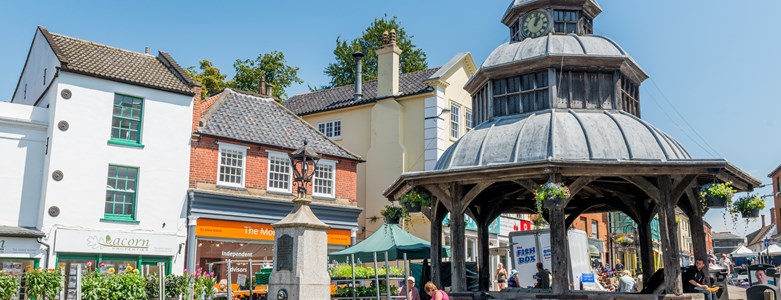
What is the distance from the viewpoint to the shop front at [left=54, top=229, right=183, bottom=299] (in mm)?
21297

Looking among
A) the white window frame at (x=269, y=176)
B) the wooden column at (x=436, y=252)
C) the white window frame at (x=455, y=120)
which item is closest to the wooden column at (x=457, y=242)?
the wooden column at (x=436, y=252)

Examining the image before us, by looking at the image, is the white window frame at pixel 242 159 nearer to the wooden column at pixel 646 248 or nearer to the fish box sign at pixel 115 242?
the fish box sign at pixel 115 242

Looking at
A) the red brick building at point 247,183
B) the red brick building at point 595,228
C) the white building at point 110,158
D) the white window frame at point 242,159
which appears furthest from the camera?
the red brick building at point 595,228

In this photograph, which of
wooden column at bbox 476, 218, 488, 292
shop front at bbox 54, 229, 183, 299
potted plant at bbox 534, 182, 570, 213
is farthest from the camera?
shop front at bbox 54, 229, 183, 299

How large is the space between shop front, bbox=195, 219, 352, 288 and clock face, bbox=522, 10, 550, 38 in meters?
12.1

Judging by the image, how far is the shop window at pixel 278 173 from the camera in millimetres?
26312

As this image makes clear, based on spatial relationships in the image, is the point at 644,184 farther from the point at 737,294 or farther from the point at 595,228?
the point at 595,228

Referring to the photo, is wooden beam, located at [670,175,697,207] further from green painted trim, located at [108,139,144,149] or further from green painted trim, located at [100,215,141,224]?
green painted trim, located at [108,139,144,149]

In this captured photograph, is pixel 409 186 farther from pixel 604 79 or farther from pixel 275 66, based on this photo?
pixel 275 66

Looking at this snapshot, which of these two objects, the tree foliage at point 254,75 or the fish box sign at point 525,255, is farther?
the tree foliage at point 254,75

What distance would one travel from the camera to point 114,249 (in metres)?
22.1

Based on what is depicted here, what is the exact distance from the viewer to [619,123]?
14320 millimetres

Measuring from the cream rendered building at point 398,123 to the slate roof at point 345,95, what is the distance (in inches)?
2.6

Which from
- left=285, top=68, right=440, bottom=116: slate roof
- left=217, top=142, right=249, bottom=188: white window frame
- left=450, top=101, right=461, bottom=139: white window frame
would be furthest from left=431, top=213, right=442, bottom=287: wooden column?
left=450, top=101, right=461, bottom=139: white window frame
